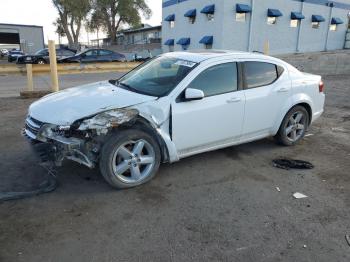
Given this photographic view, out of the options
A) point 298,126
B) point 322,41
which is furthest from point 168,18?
point 298,126

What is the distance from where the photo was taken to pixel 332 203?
12.2 ft

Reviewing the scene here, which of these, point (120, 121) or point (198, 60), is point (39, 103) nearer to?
point (120, 121)

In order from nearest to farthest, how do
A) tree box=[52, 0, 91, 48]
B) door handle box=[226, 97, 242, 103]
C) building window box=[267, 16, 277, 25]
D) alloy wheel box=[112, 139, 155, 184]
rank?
alloy wheel box=[112, 139, 155, 184] < door handle box=[226, 97, 242, 103] < building window box=[267, 16, 277, 25] < tree box=[52, 0, 91, 48]

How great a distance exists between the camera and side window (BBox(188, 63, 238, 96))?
4328 mm

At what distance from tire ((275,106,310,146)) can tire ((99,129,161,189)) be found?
241 cm

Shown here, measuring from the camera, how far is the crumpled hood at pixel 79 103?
12.2 ft

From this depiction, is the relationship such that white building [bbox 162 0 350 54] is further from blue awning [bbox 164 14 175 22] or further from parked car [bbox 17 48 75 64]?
parked car [bbox 17 48 75 64]

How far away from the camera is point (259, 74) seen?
194 inches

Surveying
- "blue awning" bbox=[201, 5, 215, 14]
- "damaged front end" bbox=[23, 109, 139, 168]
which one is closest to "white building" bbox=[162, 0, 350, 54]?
"blue awning" bbox=[201, 5, 215, 14]

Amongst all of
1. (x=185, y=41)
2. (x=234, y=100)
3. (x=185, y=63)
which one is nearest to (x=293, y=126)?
(x=234, y=100)

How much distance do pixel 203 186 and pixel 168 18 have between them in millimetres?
27846

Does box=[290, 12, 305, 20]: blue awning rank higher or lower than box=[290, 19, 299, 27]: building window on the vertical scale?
higher

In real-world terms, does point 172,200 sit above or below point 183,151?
below

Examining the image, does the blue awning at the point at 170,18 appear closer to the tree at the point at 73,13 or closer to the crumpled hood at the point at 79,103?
the tree at the point at 73,13
